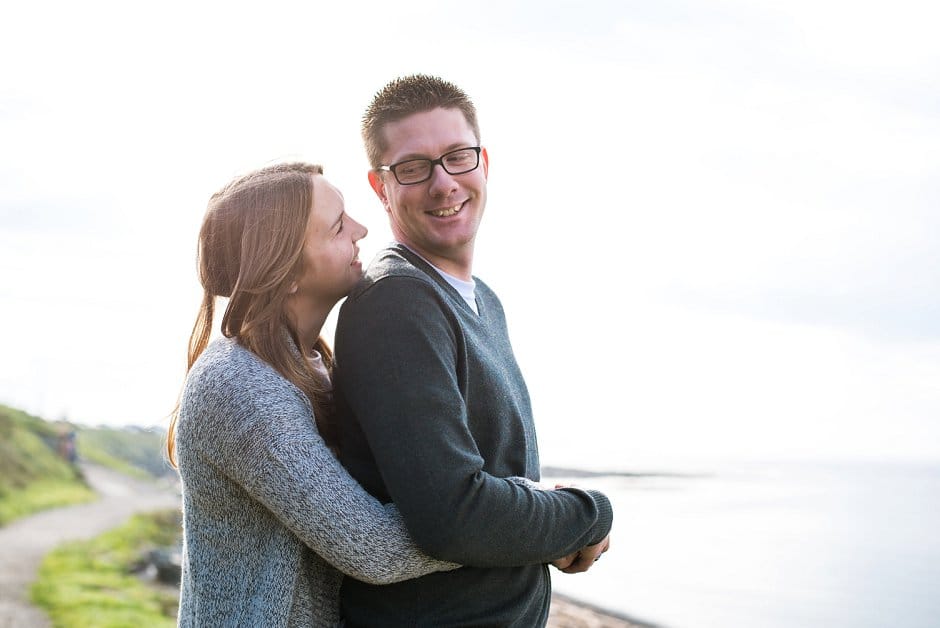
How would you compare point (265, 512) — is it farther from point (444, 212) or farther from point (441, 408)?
point (444, 212)

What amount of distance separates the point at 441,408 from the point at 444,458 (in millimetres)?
90

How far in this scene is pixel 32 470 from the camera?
10.6 metres

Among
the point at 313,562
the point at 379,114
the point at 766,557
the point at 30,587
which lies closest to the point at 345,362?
the point at 313,562

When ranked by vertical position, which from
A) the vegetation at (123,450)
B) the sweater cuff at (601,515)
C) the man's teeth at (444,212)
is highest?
the man's teeth at (444,212)

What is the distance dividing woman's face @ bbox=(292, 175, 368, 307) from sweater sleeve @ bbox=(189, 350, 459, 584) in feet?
1.03

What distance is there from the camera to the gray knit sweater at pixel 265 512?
6.06 ft

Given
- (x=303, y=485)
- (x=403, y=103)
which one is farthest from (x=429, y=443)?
(x=403, y=103)

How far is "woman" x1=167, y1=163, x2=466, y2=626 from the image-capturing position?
72.9 inches

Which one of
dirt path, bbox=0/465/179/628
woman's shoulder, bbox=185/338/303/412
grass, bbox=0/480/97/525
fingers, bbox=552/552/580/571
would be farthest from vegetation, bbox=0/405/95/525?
fingers, bbox=552/552/580/571

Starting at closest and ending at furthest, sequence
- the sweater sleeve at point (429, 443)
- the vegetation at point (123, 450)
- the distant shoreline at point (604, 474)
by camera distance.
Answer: the sweater sleeve at point (429, 443)
the vegetation at point (123, 450)
the distant shoreline at point (604, 474)

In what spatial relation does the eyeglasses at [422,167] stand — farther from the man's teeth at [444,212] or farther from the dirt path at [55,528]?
the dirt path at [55,528]

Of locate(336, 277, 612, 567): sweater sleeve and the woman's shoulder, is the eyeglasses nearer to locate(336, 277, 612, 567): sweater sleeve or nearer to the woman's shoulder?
locate(336, 277, 612, 567): sweater sleeve

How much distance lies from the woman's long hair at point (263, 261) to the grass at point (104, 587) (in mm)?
4760

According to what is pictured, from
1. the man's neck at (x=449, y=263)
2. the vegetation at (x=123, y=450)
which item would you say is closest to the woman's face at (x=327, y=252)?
the man's neck at (x=449, y=263)
